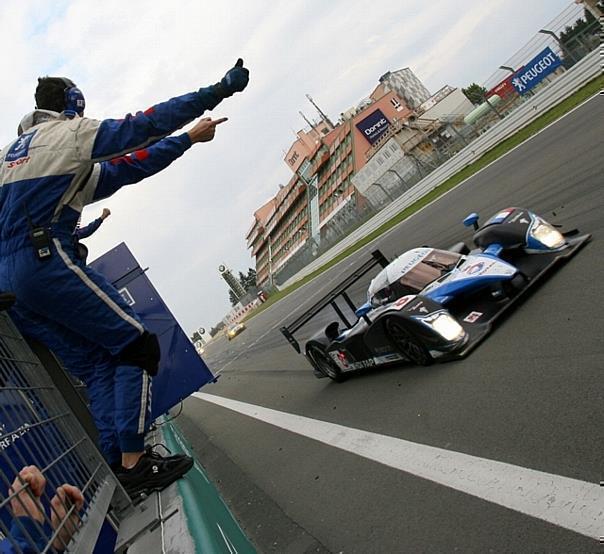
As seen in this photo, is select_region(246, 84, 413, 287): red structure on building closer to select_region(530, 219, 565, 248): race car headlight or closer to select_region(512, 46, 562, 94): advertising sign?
select_region(512, 46, 562, 94): advertising sign

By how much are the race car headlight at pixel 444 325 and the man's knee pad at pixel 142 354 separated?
7.06 feet

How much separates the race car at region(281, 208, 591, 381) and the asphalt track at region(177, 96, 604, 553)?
0.53 feet

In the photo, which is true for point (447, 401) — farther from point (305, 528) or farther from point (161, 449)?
point (161, 449)

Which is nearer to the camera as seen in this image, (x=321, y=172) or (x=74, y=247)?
(x=74, y=247)

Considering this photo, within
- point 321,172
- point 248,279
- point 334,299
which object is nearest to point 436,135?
point 321,172

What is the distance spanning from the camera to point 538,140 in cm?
1213

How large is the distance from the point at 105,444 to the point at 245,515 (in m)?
1.51

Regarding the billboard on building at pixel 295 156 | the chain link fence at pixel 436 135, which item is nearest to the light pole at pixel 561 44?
the chain link fence at pixel 436 135

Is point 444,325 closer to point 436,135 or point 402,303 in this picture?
point 402,303

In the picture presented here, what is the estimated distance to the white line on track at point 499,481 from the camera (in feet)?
6.45

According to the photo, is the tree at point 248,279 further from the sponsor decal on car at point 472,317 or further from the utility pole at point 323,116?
the sponsor decal on car at point 472,317

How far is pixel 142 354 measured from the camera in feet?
9.70

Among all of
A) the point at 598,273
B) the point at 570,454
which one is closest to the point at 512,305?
the point at 598,273

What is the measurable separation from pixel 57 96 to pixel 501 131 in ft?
62.3
